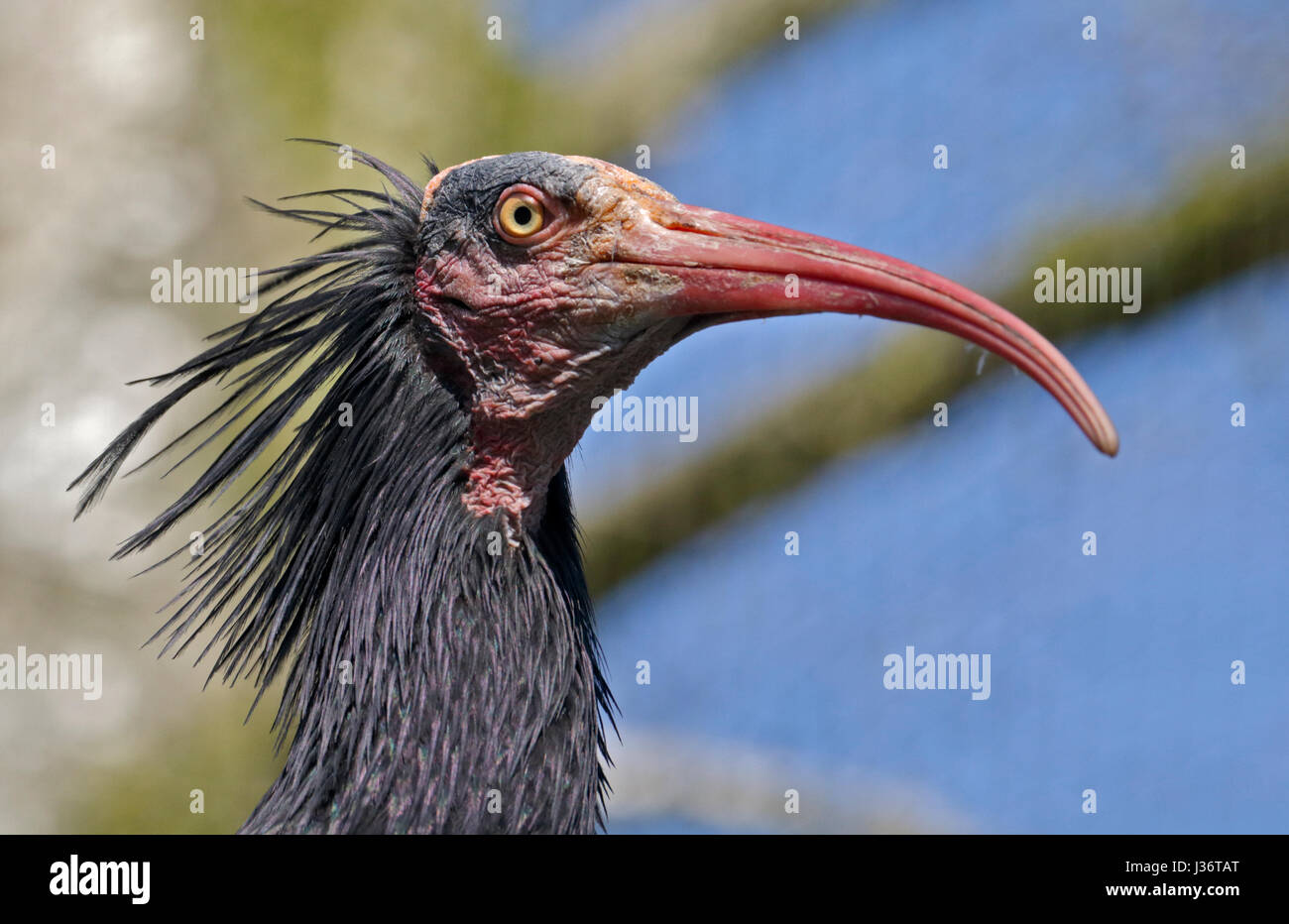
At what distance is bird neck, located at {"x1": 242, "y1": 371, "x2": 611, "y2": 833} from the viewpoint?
3.13m

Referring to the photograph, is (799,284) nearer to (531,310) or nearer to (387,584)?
(531,310)

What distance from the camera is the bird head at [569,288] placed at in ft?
10.2

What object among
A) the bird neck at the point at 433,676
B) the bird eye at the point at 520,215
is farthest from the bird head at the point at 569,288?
the bird neck at the point at 433,676

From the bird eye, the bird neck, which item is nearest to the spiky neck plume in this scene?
the bird neck

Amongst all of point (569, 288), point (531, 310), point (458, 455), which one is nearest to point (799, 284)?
point (569, 288)

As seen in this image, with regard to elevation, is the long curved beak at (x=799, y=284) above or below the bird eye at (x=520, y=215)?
below

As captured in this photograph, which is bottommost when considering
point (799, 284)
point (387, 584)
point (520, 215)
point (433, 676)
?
point (433, 676)

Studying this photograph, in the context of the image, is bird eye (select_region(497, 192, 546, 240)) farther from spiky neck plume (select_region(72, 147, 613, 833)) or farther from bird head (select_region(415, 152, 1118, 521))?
spiky neck plume (select_region(72, 147, 613, 833))

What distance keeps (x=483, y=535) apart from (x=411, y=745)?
548mm

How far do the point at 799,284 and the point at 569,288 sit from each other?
0.58m

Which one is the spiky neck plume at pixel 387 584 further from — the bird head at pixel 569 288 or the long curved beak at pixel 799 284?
the long curved beak at pixel 799 284

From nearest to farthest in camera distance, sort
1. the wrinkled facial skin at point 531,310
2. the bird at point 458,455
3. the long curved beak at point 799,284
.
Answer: the long curved beak at point 799,284 → the bird at point 458,455 → the wrinkled facial skin at point 531,310

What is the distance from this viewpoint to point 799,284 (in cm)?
310
